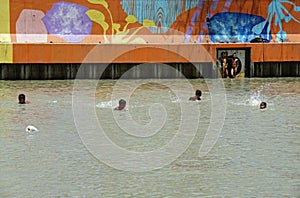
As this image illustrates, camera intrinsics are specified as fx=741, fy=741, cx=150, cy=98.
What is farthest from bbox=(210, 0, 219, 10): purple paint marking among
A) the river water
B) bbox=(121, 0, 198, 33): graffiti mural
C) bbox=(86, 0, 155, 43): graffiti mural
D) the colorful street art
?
the river water

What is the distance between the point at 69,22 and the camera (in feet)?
115

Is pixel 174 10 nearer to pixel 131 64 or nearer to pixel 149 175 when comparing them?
pixel 131 64

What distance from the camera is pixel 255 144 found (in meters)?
15.3

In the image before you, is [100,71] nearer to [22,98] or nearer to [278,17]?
[278,17]

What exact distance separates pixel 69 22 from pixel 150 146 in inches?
814

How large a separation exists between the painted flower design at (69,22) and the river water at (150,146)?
8.43 metres

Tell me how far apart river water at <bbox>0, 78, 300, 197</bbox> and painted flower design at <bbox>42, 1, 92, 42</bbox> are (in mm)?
8427

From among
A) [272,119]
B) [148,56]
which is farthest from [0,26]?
[272,119]

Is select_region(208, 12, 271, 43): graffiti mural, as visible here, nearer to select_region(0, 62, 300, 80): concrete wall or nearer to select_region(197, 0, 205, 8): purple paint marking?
select_region(197, 0, 205, 8): purple paint marking

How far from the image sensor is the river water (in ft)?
37.8

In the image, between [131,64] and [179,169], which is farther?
[131,64]

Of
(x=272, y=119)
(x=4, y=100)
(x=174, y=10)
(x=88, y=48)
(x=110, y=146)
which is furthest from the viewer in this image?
(x=174, y=10)

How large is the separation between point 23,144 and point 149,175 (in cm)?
395

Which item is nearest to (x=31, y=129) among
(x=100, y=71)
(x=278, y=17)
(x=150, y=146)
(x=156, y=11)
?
(x=150, y=146)
